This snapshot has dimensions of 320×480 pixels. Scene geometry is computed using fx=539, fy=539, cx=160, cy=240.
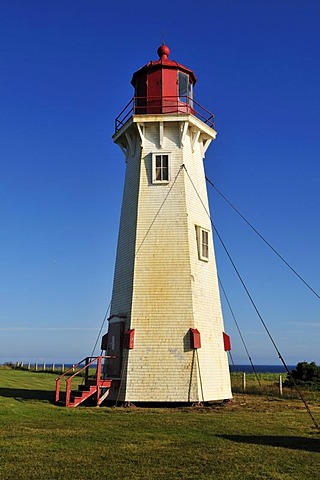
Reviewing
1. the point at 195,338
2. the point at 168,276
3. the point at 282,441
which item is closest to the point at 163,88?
the point at 168,276

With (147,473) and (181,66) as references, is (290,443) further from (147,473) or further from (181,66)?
(181,66)

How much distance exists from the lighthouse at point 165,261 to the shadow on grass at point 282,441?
6.69 m

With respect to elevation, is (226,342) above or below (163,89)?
below

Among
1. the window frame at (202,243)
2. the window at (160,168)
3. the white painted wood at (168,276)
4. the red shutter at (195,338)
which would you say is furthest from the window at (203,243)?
the red shutter at (195,338)

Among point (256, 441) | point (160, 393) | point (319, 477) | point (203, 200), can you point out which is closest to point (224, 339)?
point (160, 393)

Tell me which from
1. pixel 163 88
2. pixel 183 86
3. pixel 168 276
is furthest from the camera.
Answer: pixel 183 86

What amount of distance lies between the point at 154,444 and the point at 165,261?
389 inches

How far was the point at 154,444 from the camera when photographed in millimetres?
11367

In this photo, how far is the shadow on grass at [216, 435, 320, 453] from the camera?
11.4 metres

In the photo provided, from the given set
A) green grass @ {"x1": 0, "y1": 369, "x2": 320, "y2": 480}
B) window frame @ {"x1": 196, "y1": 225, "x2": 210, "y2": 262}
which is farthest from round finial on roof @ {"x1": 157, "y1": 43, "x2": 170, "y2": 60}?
green grass @ {"x1": 0, "y1": 369, "x2": 320, "y2": 480}

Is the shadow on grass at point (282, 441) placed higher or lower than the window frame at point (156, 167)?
lower

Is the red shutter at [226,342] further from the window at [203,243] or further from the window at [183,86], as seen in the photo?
the window at [183,86]

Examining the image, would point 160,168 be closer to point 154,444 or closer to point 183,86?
point 183,86

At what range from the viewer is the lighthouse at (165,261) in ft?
63.9
